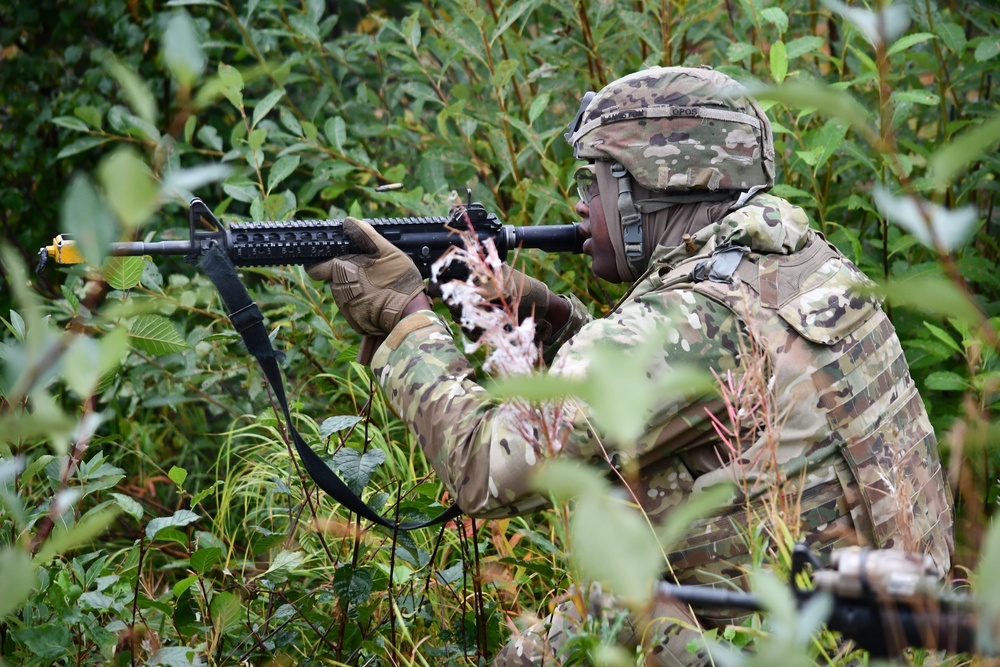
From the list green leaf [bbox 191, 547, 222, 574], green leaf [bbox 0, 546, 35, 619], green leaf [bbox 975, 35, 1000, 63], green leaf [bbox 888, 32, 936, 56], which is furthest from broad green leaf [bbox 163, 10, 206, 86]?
green leaf [bbox 975, 35, 1000, 63]

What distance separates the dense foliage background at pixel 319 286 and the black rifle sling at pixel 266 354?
6cm

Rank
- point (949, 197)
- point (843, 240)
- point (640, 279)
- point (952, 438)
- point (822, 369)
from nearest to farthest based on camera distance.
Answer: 1. point (952, 438)
2. point (822, 369)
3. point (640, 279)
4. point (843, 240)
5. point (949, 197)

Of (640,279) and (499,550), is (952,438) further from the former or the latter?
(499,550)

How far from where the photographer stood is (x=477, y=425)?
2168 mm

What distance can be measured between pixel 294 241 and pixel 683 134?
3.12ft

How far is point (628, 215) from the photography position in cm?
246

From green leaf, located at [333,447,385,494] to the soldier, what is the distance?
138 mm

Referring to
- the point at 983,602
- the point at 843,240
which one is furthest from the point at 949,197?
the point at 983,602

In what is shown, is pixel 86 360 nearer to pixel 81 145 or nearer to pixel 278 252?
pixel 278 252

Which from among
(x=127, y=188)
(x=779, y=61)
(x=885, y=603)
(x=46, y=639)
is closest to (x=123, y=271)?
(x=46, y=639)

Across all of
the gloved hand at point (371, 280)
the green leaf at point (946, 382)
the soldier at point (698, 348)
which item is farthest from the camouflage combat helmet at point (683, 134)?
the green leaf at point (946, 382)

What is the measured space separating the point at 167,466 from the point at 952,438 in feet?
12.3

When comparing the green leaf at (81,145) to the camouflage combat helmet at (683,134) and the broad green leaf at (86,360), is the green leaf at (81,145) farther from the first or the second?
the broad green leaf at (86,360)

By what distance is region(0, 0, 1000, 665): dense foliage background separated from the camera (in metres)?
2.40
